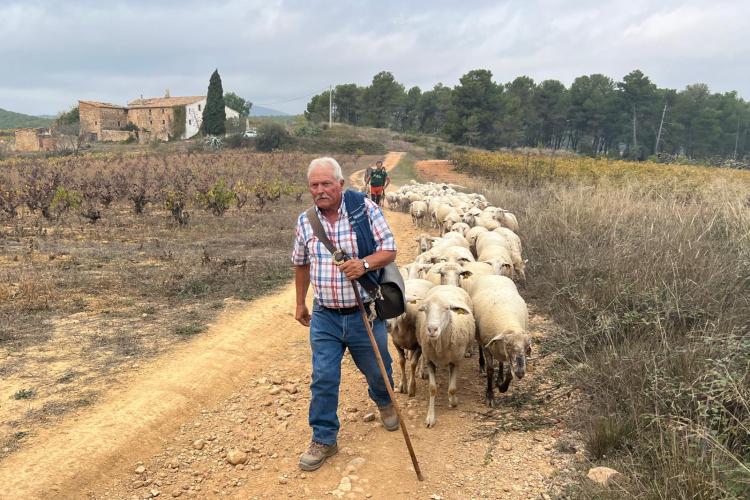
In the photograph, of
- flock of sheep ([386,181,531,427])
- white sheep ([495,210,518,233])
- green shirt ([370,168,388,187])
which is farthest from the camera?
green shirt ([370,168,388,187])

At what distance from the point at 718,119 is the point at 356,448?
261 ft

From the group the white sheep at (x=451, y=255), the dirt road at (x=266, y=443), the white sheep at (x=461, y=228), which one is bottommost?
the dirt road at (x=266, y=443)

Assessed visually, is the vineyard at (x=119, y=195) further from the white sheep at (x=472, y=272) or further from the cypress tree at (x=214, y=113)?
the cypress tree at (x=214, y=113)

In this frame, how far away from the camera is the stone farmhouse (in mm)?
62719

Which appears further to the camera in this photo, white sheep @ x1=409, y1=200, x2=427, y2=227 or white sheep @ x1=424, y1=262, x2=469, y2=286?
white sheep @ x1=409, y1=200, x2=427, y2=227

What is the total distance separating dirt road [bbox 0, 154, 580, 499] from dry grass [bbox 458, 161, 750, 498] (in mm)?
516

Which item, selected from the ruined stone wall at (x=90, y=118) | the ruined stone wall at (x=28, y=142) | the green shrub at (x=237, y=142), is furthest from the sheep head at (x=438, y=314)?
the ruined stone wall at (x=90, y=118)

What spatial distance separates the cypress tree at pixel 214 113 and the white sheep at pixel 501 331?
59679 mm

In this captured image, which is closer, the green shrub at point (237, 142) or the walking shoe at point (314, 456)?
the walking shoe at point (314, 456)

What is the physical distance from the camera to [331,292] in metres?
3.72

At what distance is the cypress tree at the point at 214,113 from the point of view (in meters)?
58.8

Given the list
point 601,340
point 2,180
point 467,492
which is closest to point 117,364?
point 467,492

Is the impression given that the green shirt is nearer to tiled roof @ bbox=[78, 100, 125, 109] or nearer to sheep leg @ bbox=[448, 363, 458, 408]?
sheep leg @ bbox=[448, 363, 458, 408]

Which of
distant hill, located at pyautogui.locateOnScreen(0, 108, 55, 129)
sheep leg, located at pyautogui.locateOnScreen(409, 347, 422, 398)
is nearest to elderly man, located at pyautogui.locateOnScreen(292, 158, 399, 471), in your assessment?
sheep leg, located at pyautogui.locateOnScreen(409, 347, 422, 398)
